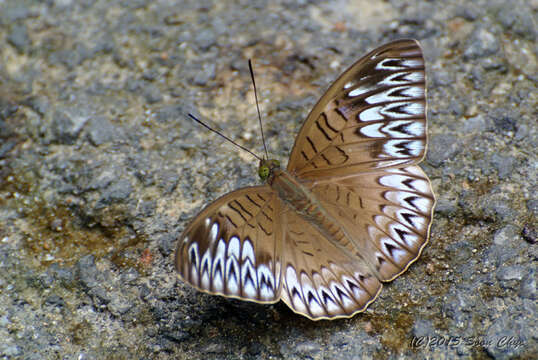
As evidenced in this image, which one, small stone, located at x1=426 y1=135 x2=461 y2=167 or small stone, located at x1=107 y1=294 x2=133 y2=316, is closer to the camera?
small stone, located at x1=107 y1=294 x2=133 y2=316

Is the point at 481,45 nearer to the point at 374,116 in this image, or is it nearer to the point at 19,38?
the point at 374,116

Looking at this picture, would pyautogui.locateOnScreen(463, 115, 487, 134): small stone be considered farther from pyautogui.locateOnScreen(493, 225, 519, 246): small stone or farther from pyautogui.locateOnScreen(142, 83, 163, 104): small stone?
pyautogui.locateOnScreen(142, 83, 163, 104): small stone

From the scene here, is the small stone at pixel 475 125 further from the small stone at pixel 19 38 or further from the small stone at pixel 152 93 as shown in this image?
the small stone at pixel 19 38

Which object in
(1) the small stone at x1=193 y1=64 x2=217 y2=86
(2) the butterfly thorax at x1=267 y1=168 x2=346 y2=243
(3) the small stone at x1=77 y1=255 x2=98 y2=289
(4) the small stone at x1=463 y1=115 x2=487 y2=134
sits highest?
(4) the small stone at x1=463 y1=115 x2=487 y2=134

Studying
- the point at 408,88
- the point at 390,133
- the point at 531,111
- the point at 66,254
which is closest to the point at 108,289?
the point at 66,254

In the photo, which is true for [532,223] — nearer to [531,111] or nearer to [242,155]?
[531,111]

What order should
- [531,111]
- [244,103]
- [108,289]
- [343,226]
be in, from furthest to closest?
[244,103]
[531,111]
[108,289]
[343,226]

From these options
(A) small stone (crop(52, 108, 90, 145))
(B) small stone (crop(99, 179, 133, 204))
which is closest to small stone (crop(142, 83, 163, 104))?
(A) small stone (crop(52, 108, 90, 145))

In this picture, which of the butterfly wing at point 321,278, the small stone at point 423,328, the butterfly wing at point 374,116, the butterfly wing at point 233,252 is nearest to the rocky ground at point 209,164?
the small stone at point 423,328
